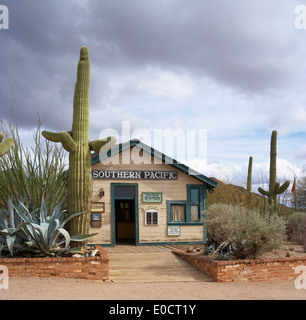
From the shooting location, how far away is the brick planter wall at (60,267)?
29.0 feet

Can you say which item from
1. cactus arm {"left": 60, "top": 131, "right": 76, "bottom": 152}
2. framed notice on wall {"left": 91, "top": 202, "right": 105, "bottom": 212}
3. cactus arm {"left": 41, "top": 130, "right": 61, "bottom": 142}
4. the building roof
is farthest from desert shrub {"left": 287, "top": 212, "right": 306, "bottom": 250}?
cactus arm {"left": 41, "top": 130, "right": 61, "bottom": 142}

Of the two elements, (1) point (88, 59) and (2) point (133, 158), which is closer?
(1) point (88, 59)

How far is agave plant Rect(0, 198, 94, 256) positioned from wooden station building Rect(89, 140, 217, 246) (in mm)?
4716

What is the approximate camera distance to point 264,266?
32.4 feet

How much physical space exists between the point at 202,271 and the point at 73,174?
4.62m

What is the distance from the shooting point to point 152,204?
15.0m

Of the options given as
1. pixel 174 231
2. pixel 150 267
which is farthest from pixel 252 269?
pixel 174 231

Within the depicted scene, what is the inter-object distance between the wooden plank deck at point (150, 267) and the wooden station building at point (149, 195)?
1839 mm

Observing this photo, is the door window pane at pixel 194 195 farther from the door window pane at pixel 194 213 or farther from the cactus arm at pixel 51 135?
the cactus arm at pixel 51 135

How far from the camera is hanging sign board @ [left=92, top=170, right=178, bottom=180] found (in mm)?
14562

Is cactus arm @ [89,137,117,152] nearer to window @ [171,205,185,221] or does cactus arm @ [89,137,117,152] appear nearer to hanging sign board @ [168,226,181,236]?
window @ [171,205,185,221]

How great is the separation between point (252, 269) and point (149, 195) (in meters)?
6.10
